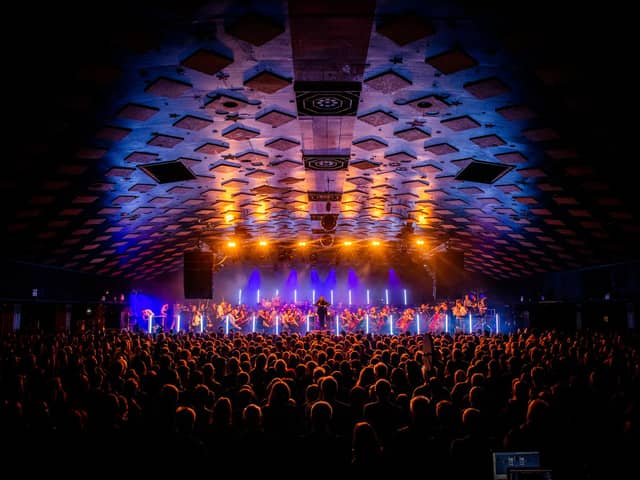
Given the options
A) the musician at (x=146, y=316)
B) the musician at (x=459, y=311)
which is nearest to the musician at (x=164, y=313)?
the musician at (x=146, y=316)

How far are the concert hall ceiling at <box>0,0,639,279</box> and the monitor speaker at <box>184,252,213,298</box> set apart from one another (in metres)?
2.07

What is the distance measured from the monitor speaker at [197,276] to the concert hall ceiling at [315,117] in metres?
2.07

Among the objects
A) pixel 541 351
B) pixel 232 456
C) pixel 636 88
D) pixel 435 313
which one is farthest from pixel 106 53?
pixel 435 313

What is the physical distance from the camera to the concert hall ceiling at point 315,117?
A: 7070 millimetres

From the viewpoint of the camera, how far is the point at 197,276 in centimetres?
2300

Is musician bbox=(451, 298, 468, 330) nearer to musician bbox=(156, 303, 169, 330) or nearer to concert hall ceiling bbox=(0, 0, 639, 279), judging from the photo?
concert hall ceiling bbox=(0, 0, 639, 279)

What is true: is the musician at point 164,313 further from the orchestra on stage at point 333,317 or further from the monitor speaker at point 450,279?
the monitor speaker at point 450,279

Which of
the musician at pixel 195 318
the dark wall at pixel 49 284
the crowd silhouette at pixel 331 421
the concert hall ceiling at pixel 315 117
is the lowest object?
the crowd silhouette at pixel 331 421

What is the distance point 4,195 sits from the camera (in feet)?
47.0

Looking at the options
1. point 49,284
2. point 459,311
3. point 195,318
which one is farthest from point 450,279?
point 49,284

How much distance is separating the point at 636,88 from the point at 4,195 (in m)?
16.0

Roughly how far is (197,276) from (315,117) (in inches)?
555

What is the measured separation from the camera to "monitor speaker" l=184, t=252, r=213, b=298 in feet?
75.2

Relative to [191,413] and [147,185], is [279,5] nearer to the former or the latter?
[191,413]
